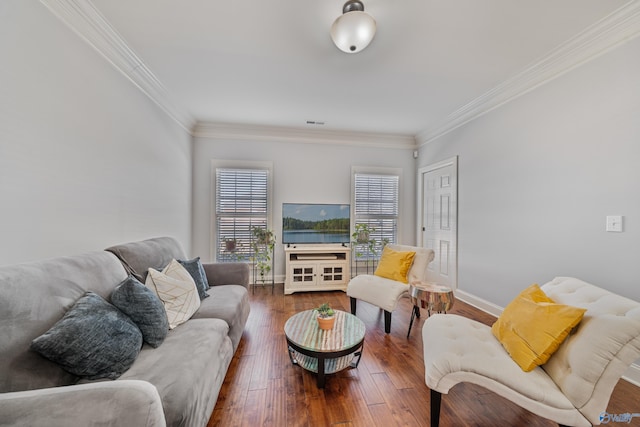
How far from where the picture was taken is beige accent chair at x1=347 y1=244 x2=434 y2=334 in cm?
256

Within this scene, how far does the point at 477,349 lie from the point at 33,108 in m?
2.97

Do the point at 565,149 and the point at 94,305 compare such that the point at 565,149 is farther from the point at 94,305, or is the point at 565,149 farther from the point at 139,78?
the point at 139,78

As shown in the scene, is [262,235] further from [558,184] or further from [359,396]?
[558,184]

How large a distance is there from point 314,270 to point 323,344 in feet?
7.02

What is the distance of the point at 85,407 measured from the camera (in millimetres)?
810

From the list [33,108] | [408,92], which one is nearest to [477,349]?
[408,92]

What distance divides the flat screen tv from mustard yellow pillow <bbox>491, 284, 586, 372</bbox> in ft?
9.61

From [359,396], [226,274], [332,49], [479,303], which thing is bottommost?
[359,396]

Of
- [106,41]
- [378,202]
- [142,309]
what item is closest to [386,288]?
[142,309]

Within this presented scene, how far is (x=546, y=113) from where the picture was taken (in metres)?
2.41

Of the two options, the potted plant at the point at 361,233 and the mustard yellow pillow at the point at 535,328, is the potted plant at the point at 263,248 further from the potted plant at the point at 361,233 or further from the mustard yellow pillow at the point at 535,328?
the mustard yellow pillow at the point at 535,328

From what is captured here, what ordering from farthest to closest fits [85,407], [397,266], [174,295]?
[397,266] → [174,295] → [85,407]

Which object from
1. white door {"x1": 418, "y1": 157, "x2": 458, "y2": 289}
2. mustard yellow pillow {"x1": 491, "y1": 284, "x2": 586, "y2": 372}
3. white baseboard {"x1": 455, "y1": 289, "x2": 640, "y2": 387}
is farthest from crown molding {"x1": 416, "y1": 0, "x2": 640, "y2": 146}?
white baseboard {"x1": 455, "y1": 289, "x2": 640, "y2": 387}

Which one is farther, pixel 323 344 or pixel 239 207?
pixel 239 207
